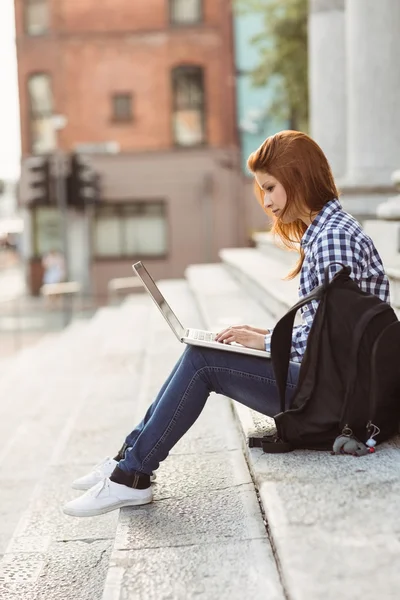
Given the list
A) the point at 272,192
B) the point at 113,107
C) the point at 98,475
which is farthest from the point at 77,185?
the point at 272,192

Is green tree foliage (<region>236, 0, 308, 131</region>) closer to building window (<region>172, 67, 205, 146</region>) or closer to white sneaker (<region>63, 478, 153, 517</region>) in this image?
building window (<region>172, 67, 205, 146</region>)

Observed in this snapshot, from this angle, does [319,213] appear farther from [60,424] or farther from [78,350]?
[78,350]

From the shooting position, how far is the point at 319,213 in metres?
3.23

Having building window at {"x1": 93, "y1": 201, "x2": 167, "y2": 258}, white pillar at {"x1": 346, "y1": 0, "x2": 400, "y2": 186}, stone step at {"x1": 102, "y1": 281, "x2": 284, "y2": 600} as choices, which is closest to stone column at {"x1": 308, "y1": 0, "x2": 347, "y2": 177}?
white pillar at {"x1": 346, "y1": 0, "x2": 400, "y2": 186}

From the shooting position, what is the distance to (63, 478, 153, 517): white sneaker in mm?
3359

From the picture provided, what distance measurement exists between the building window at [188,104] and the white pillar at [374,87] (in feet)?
59.0

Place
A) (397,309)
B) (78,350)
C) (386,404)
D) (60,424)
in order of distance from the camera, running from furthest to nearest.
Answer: (78,350) < (60,424) < (397,309) < (386,404)

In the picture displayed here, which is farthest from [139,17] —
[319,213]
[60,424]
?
[319,213]

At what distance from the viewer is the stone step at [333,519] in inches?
87.4

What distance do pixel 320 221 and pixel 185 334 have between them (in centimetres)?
68

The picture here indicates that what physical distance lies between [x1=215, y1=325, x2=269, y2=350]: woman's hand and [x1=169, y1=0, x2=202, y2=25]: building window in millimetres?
23717

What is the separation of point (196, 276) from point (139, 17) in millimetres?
16511

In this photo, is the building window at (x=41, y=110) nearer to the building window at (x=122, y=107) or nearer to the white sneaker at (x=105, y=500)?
the building window at (x=122, y=107)

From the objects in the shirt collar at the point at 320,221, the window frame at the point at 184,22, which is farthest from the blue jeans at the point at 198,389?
the window frame at the point at 184,22
